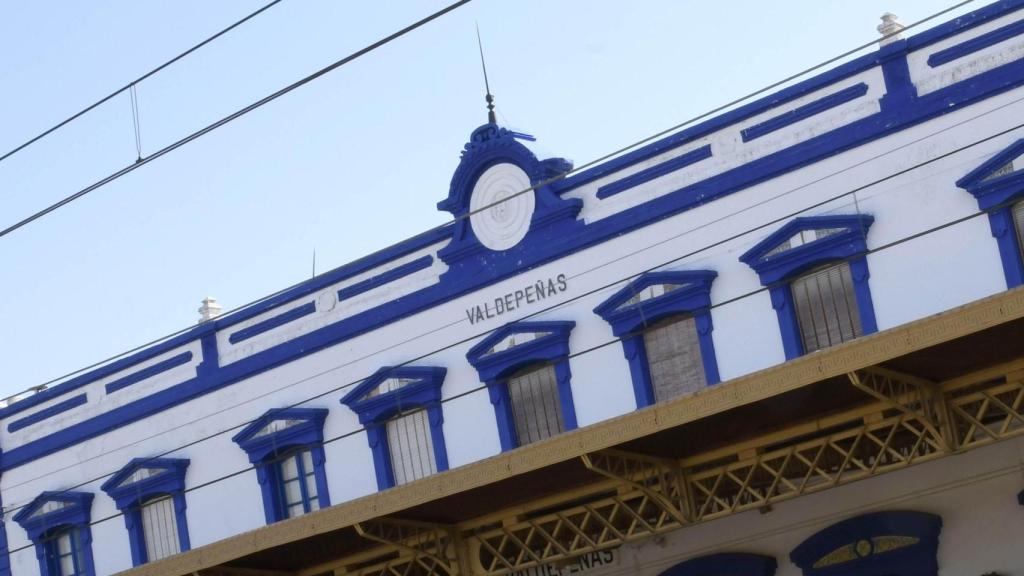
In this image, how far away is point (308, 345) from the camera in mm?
23828

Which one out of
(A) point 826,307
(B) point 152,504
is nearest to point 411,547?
(A) point 826,307

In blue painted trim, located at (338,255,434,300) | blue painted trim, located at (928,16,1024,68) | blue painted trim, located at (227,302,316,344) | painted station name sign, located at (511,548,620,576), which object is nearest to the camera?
blue painted trim, located at (928,16,1024,68)

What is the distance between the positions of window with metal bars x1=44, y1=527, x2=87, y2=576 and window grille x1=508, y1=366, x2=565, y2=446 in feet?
28.1

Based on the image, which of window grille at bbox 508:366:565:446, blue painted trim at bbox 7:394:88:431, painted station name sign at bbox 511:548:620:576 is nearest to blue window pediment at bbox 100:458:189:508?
blue painted trim at bbox 7:394:88:431

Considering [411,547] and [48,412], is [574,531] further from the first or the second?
[48,412]

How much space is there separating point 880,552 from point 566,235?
6.06 metres

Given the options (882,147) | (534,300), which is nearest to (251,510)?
(534,300)

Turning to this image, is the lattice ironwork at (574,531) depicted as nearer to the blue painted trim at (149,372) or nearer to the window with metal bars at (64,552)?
the blue painted trim at (149,372)

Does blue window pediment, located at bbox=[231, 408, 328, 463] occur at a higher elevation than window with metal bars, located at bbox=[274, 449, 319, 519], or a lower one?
higher

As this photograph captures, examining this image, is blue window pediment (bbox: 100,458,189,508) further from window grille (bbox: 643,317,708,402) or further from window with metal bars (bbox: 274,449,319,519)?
window grille (bbox: 643,317,708,402)

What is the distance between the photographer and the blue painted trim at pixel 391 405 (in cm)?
2236

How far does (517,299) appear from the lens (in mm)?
21797

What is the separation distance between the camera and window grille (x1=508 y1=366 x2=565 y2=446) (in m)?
21.6

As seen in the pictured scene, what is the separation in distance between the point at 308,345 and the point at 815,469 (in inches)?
369
